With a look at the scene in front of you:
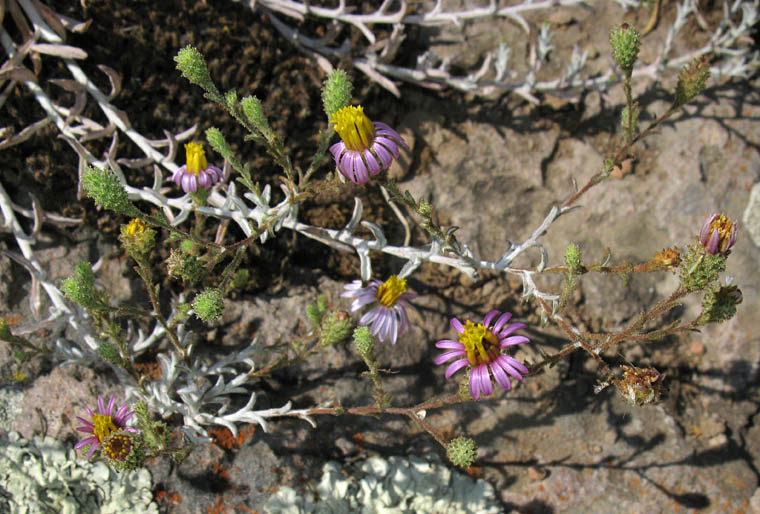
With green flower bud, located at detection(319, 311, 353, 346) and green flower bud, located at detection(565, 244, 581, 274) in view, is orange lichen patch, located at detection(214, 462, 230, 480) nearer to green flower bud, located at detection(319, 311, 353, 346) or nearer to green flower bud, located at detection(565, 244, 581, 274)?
green flower bud, located at detection(319, 311, 353, 346)

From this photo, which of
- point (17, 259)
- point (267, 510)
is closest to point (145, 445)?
point (267, 510)

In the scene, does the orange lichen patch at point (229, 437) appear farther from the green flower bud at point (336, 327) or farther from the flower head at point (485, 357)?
the flower head at point (485, 357)

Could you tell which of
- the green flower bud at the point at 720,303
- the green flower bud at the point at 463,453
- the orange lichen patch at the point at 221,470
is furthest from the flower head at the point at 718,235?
the orange lichen patch at the point at 221,470

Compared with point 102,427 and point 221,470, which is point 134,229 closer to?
point 102,427

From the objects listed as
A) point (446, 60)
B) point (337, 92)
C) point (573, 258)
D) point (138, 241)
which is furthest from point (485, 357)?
point (446, 60)

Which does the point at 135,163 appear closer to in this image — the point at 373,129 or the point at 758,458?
the point at 373,129
